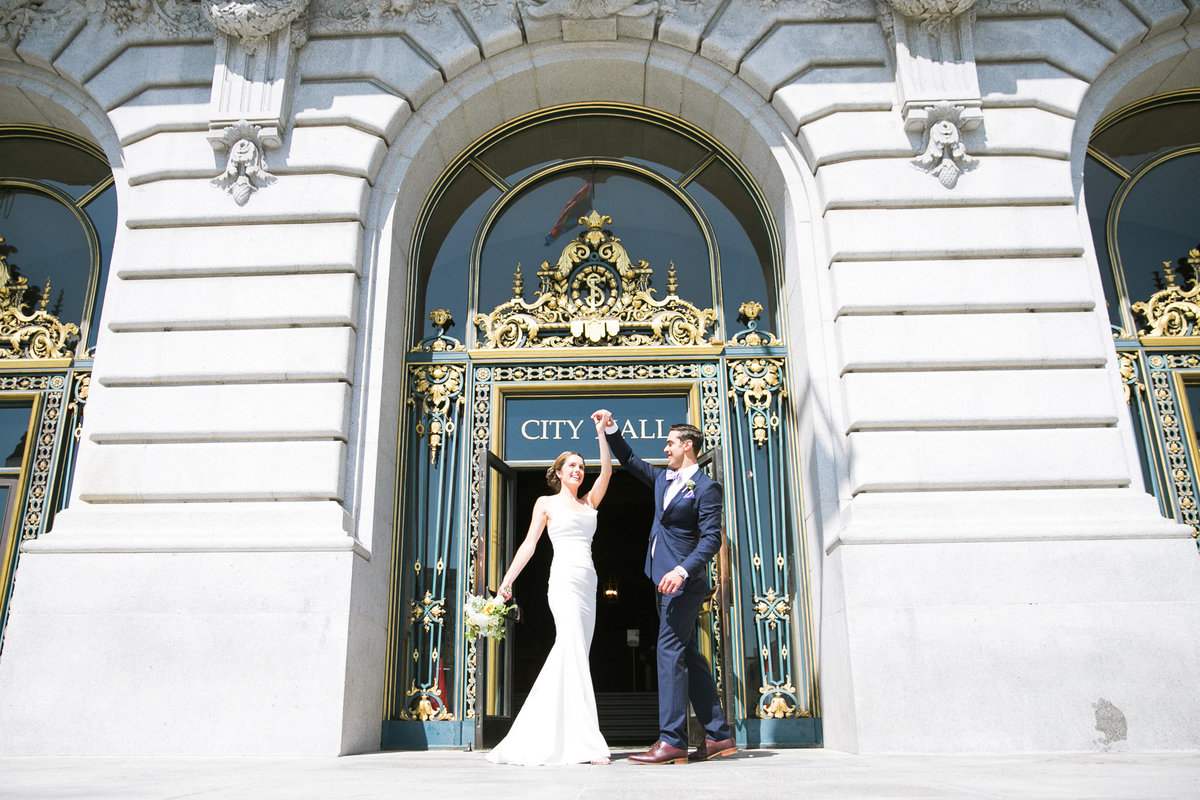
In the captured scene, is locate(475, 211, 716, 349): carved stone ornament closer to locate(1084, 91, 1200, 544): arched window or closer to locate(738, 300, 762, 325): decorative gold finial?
locate(738, 300, 762, 325): decorative gold finial

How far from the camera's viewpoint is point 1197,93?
35.1 ft

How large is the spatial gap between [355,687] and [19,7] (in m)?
8.36

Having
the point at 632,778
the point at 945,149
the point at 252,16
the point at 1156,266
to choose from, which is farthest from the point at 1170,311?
the point at 252,16

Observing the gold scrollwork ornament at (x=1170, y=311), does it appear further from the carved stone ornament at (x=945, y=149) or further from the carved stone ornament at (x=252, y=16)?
the carved stone ornament at (x=252, y=16)

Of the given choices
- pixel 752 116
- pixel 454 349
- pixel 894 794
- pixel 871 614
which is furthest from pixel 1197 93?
pixel 894 794

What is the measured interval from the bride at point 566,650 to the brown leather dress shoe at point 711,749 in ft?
2.22

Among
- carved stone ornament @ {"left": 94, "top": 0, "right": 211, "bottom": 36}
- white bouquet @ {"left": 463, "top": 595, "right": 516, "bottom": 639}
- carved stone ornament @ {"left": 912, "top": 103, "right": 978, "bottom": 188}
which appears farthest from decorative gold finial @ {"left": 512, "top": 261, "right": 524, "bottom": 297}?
carved stone ornament @ {"left": 912, "top": 103, "right": 978, "bottom": 188}

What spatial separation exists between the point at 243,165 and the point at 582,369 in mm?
4069

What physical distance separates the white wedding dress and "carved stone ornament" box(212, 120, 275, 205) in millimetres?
4778

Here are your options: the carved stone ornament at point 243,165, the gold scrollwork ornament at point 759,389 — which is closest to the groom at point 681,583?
the gold scrollwork ornament at point 759,389

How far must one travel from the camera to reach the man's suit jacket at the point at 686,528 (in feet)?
22.3

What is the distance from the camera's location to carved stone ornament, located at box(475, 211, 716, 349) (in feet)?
33.3

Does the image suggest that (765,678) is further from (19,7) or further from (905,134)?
(19,7)

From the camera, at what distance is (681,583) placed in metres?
6.54
